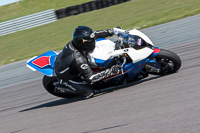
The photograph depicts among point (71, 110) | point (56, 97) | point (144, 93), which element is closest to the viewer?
point (144, 93)

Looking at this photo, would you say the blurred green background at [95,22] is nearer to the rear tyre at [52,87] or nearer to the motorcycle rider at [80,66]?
the rear tyre at [52,87]

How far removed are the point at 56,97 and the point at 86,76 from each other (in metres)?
1.31

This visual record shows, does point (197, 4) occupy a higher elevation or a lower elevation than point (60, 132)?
lower

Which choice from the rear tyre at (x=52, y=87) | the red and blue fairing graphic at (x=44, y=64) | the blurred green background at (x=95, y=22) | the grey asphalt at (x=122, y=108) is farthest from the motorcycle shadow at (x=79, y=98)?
the blurred green background at (x=95, y=22)

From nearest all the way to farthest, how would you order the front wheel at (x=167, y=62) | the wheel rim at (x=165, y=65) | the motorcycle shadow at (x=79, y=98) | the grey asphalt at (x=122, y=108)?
the grey asphalt at (x=122, y=108), the front wheel at (x=167, y=62), the wheel rim at (x=165, y=65), the motorcycle shadow at (x=79, y=98)

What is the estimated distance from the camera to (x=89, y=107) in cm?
498

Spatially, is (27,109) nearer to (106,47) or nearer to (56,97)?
(56,97)

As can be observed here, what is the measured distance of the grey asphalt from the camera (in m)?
3.68

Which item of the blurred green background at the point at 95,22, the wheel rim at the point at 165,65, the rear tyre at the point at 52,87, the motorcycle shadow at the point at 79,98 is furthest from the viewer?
the blurred green background at the point at 95,22

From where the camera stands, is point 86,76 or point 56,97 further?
point 56,97

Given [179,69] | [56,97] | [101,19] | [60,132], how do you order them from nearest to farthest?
[60,132]
[179,69]
[56,97]
[101,19]

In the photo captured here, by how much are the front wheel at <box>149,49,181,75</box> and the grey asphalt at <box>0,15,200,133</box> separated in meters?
0.11

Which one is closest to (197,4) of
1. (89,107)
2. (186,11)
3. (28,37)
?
(186,11)

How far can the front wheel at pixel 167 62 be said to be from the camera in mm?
4988
